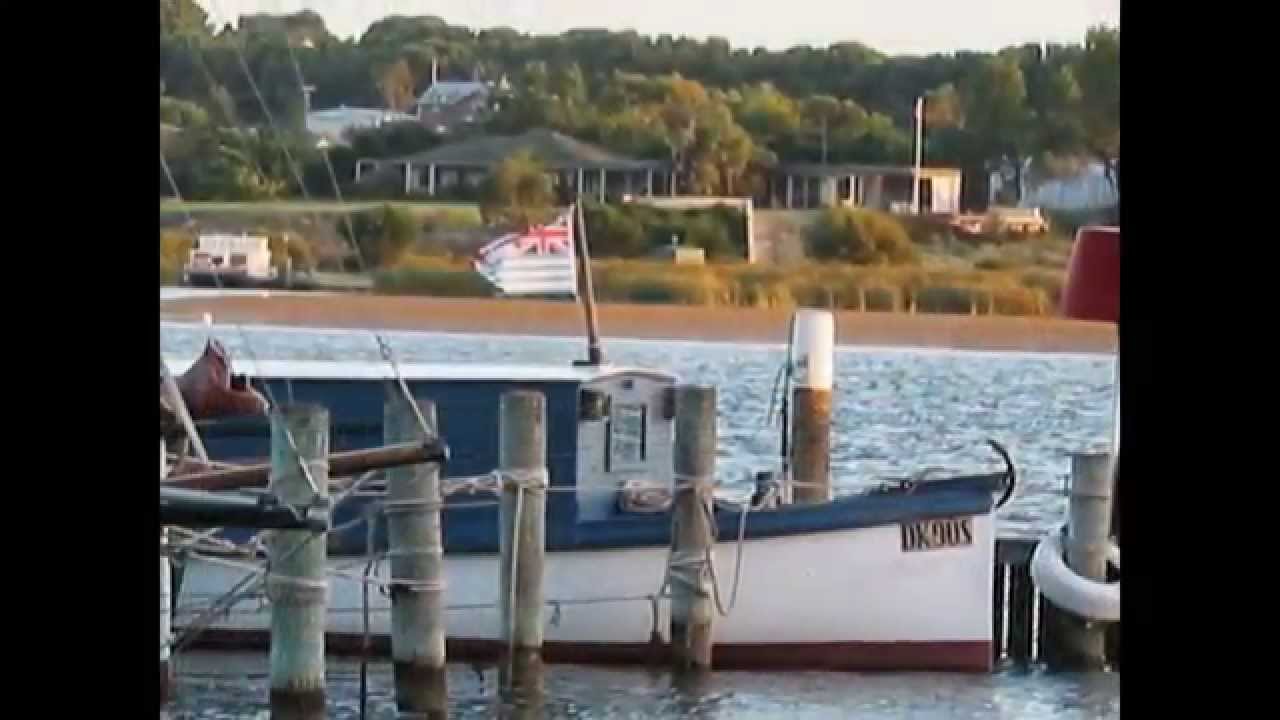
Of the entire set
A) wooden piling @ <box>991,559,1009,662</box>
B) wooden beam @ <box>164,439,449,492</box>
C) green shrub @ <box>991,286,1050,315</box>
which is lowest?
wooden piling @ <box>991,559,1009,662</box>

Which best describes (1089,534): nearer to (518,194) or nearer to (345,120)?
(345,120)

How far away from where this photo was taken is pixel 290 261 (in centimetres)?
683

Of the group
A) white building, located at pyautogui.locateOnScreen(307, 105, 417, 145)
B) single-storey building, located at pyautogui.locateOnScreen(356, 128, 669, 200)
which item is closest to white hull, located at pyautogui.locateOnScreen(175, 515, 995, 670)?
white building, located at pyautogui.locateOnScreen(307, 105, 417, 145)

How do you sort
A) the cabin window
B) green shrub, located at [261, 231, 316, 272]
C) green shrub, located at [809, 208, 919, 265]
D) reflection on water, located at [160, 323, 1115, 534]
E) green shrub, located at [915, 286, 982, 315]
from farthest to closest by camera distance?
1. green shrub, located at [915, 286, 982, 315]
2. green shrub, located at [809, 208, 919, 265]
3. reflection on water, located at [160, 323, 1115, 534]
4. green shrub, located at [261, 231, 316, 272]
5. the cabin window

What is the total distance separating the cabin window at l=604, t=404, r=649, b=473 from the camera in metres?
5.46

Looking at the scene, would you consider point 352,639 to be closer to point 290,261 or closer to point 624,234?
point 290,261

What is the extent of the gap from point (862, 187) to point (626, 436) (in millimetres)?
2075

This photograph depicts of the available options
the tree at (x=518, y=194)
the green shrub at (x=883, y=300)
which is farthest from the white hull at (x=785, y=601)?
the green shrub at (x=883, y=300)

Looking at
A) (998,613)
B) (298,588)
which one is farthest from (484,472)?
(998,613)

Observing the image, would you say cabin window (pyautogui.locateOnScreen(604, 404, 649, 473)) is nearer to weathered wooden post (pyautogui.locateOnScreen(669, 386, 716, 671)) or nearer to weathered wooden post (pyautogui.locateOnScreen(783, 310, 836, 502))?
weathered wooden post (pyautogui.locateOnScreen(669, 386, 716, 671))

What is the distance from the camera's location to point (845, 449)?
7.83m
